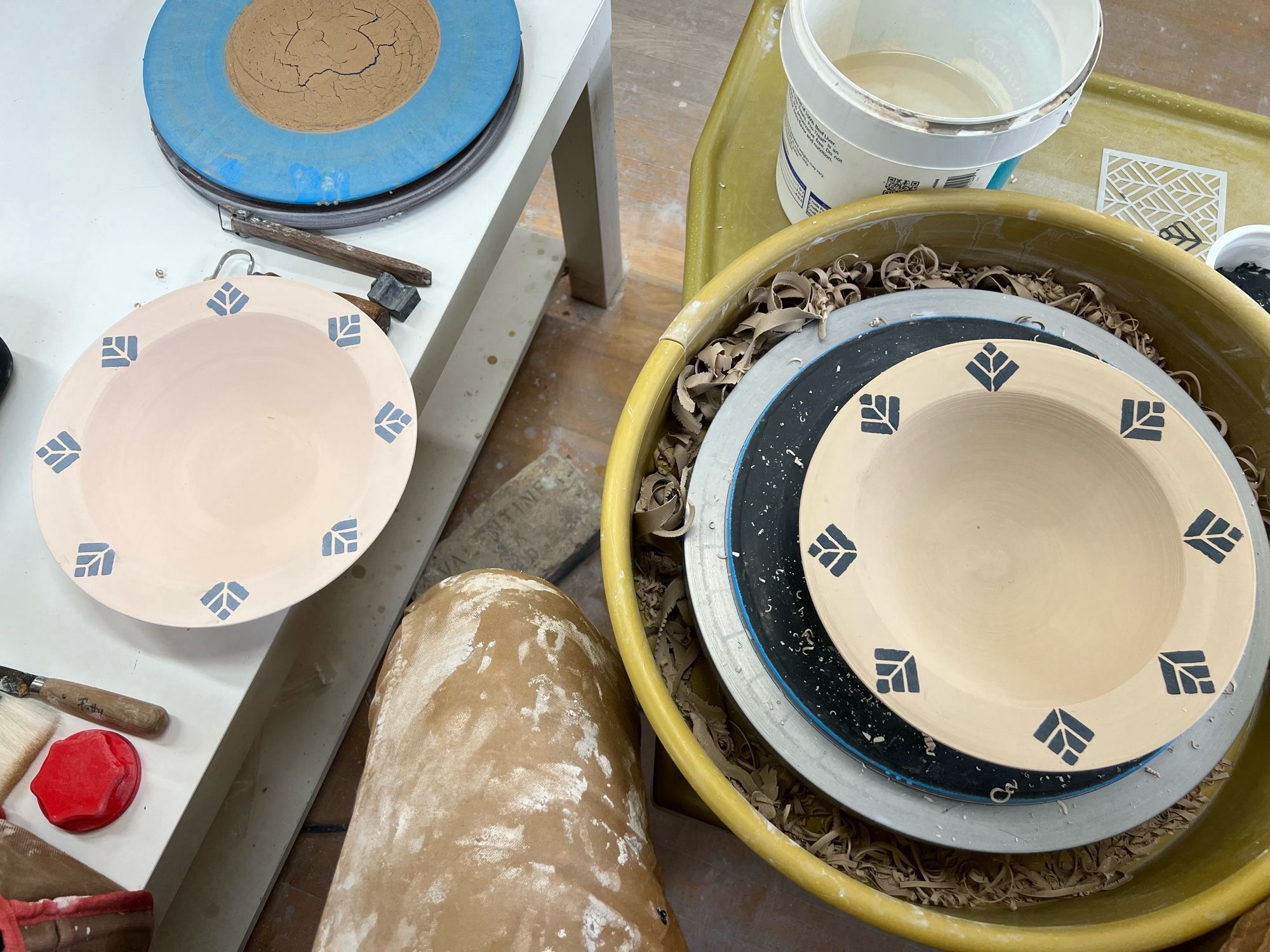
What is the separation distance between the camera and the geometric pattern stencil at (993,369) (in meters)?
0.76

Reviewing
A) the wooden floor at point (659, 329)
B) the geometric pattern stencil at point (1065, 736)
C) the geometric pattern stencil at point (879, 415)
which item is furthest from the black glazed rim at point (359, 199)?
the geometric pattern stencil at point (1065, 736)

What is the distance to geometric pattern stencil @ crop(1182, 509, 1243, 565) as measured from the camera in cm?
70

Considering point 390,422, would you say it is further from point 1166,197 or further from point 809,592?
point 1166,197

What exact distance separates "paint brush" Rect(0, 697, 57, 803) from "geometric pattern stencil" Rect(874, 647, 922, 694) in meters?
0.84

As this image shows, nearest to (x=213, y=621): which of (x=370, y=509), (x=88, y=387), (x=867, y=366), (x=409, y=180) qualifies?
(x=370, y=509)

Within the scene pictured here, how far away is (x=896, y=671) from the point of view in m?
0.69

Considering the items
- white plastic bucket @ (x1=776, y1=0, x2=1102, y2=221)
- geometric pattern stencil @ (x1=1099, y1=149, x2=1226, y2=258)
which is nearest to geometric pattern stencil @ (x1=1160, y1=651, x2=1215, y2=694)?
white plastic bucket @ (x1=776, y1=0, x2=1102, y2=221)

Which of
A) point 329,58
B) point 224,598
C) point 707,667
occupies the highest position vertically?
point 329,58

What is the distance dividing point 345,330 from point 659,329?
0.99 metres

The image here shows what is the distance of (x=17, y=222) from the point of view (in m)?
1.01

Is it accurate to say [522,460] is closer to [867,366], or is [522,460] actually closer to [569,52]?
[569,52]

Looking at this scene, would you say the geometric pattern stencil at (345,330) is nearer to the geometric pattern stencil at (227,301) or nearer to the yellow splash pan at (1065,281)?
the geometric pattern stencil at (227,301)

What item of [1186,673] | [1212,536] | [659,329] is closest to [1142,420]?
[1212,536]

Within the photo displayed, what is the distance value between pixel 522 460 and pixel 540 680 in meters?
0.84
